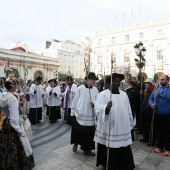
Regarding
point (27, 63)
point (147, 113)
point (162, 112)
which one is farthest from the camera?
point (27, 63)

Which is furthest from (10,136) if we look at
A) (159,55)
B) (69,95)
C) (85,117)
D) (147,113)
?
(159,55)

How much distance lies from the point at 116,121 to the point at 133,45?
3815cm

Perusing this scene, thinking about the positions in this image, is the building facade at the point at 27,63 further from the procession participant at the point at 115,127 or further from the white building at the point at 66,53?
the procession participant at the point at 115,127

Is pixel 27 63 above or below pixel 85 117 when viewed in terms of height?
above

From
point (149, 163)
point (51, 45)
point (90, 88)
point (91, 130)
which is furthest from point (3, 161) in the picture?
point (51, 45)

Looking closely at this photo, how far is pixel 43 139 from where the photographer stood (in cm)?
666

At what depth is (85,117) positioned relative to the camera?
5055 mm

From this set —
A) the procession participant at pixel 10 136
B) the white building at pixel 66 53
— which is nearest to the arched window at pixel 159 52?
the procession participant at pixel 10 136

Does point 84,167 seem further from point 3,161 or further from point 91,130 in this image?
point 3,161

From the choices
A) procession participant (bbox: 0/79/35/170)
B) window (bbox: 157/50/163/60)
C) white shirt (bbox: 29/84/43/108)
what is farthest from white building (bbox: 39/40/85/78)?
procession participant (bbox: 0/79/35/170)

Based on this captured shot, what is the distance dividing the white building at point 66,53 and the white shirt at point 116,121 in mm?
71642

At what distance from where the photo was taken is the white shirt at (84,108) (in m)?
5.05

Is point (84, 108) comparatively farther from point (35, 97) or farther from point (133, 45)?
point (133, 45)

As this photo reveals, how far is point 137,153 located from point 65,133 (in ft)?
9.51
